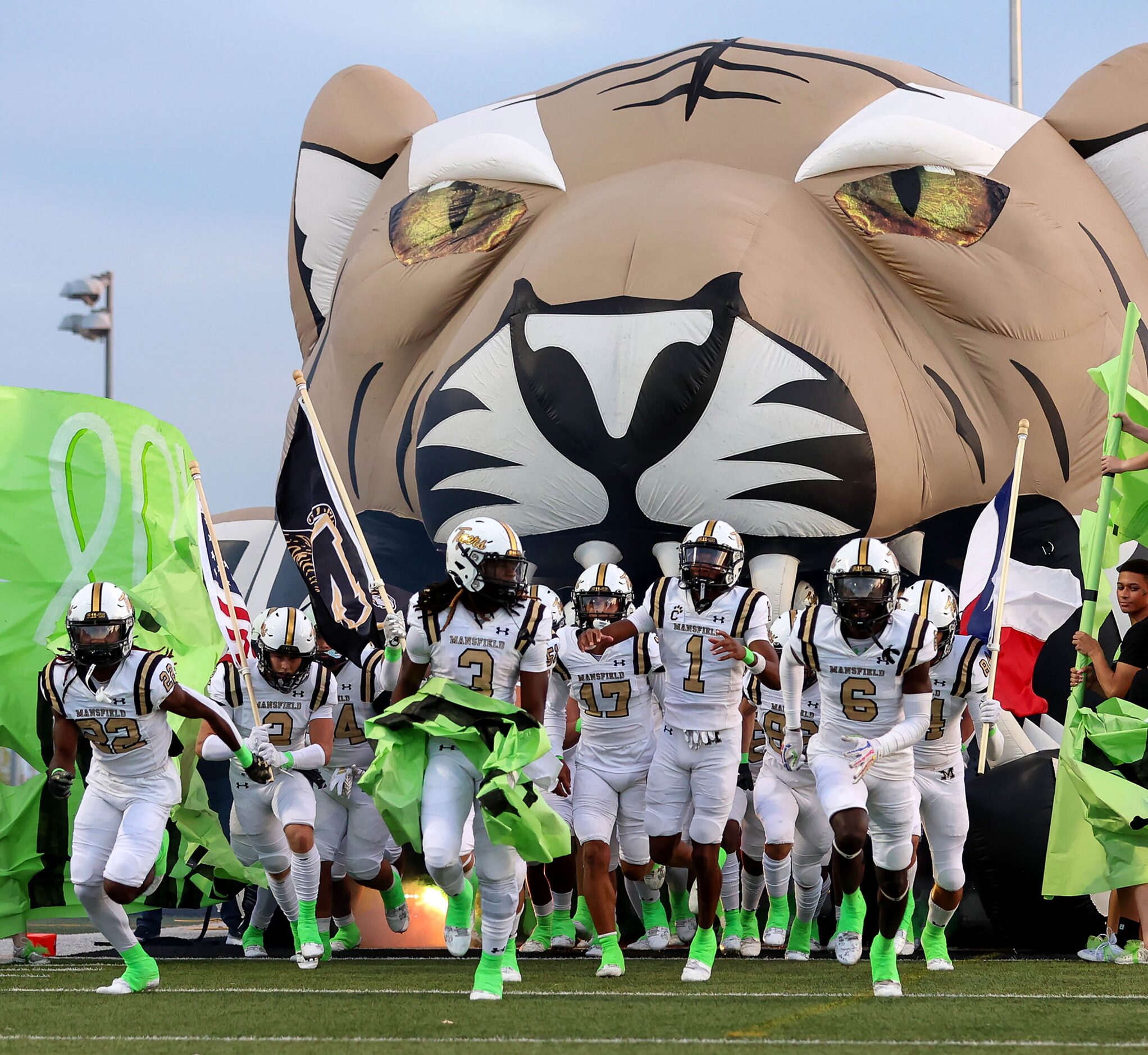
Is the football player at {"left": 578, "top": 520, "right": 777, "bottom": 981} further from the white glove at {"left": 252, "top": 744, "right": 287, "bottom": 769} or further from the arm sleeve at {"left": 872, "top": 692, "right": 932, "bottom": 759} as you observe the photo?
the white glove at {"left": 252, "top": 744, "right": 287, "bottom": 769}

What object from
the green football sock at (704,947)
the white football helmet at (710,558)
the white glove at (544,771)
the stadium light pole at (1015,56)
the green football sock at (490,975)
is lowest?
the green football sock at (704,947)

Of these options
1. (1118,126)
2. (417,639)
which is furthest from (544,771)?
(1118,126)

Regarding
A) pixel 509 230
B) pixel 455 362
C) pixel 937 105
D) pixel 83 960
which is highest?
pixel 937 105

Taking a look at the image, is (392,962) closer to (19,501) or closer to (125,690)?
(125,690)

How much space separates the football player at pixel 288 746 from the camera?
26.4ft

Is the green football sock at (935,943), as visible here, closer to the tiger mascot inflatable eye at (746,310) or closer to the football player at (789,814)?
the football player at (789,814)

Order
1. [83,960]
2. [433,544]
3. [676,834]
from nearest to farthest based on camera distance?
[676,834]
[83,960]
[433,544]

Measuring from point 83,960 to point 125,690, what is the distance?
2.41 meters

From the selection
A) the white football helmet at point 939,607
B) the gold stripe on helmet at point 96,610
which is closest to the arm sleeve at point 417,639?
the gold stripe on helmet at point 96,610

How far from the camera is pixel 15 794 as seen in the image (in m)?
8.43

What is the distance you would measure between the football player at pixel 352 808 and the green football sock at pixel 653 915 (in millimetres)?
1298

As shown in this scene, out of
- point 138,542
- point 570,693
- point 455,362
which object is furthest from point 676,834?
point 138,542

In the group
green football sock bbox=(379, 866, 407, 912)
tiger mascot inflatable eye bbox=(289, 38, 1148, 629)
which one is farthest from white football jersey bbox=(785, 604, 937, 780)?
green football sock bbox=(379, 866, 407, 912)

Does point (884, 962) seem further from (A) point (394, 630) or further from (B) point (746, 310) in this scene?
(B) point (746, 310)
